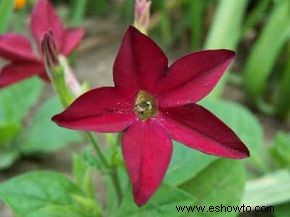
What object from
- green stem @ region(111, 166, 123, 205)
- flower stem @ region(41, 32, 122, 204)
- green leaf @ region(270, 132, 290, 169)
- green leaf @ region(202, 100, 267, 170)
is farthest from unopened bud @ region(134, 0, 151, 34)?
green leaf @ region(270, 132, 290, 169)

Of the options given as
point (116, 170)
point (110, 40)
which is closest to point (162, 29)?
point (110, 40)

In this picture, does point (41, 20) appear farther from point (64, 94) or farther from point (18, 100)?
point (18, 100)

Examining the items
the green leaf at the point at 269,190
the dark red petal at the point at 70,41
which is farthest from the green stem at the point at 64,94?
the green leaf at the point at 269,190

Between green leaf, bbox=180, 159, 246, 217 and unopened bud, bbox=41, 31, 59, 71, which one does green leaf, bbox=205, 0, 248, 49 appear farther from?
unopened bud, bbox=41, 31, 59, 71

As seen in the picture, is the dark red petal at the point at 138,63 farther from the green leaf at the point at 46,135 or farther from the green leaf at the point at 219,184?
the green leaf at the point at 46,135

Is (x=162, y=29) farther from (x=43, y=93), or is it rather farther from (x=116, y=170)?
(x=116, y=170)

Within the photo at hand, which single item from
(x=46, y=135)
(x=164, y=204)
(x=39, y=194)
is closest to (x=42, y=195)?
(x=39, y=194)
